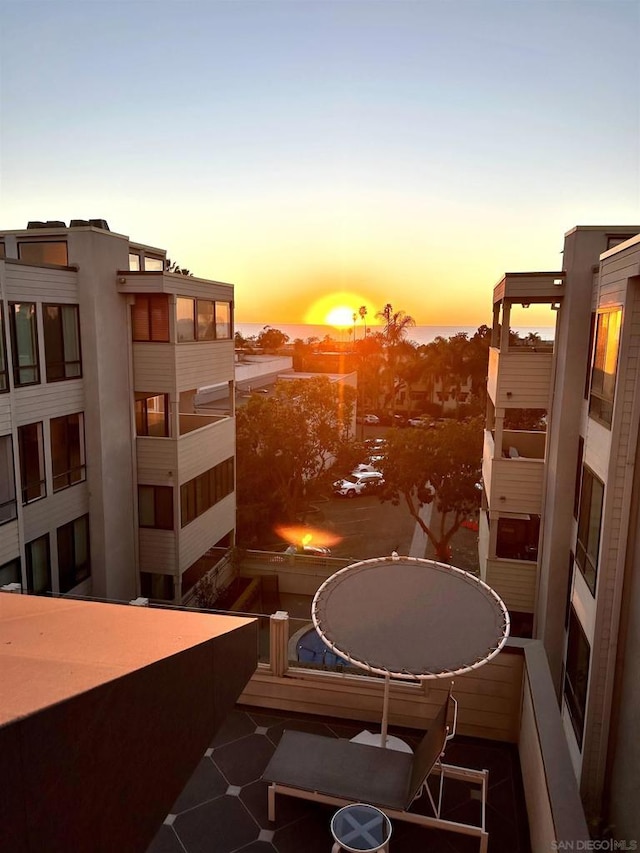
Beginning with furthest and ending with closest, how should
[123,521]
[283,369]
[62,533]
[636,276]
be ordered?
[283,369], [123,521], [62,533], [636,276]

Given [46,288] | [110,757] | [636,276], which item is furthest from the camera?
[46,288]

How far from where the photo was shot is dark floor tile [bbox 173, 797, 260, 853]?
705 cm

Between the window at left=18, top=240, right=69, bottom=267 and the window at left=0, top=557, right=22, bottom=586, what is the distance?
809cm

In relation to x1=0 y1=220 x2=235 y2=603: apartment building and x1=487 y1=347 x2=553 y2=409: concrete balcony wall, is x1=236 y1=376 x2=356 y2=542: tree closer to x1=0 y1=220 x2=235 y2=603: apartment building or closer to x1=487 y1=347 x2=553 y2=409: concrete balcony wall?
x1=0 y1=220 x2=235 y2=603: apartment building

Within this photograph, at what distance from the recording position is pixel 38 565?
51.7 feet

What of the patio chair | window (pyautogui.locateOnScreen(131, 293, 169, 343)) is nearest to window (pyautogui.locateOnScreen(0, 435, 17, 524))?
window (pyautogui.locateOnScreen(131, 293, 169, 343))

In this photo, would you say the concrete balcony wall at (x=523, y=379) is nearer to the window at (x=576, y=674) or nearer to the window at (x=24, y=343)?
the window at (x=576, y=674)

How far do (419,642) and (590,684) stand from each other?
3684 mm

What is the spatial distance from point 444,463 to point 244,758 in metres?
19.9

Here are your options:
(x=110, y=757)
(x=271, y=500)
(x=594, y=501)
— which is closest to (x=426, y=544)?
(x=271, y=500)

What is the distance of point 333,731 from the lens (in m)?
9.04

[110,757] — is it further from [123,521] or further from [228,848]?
[123,521]

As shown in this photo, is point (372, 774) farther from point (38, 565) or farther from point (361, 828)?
point (38, 565)

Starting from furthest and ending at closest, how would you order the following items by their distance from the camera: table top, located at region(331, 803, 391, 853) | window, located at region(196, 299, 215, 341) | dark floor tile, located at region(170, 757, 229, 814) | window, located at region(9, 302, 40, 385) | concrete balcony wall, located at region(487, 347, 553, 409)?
→ window, located at region(196, 299, 215, 341), concrete balcony wall, located at region(487, 347, 553, 409), window, located at region(9, 302, 40, 385), dark floor tile, located at region(170, 757, 229, 814), table top, located at region(331, 803, 391, 853)
